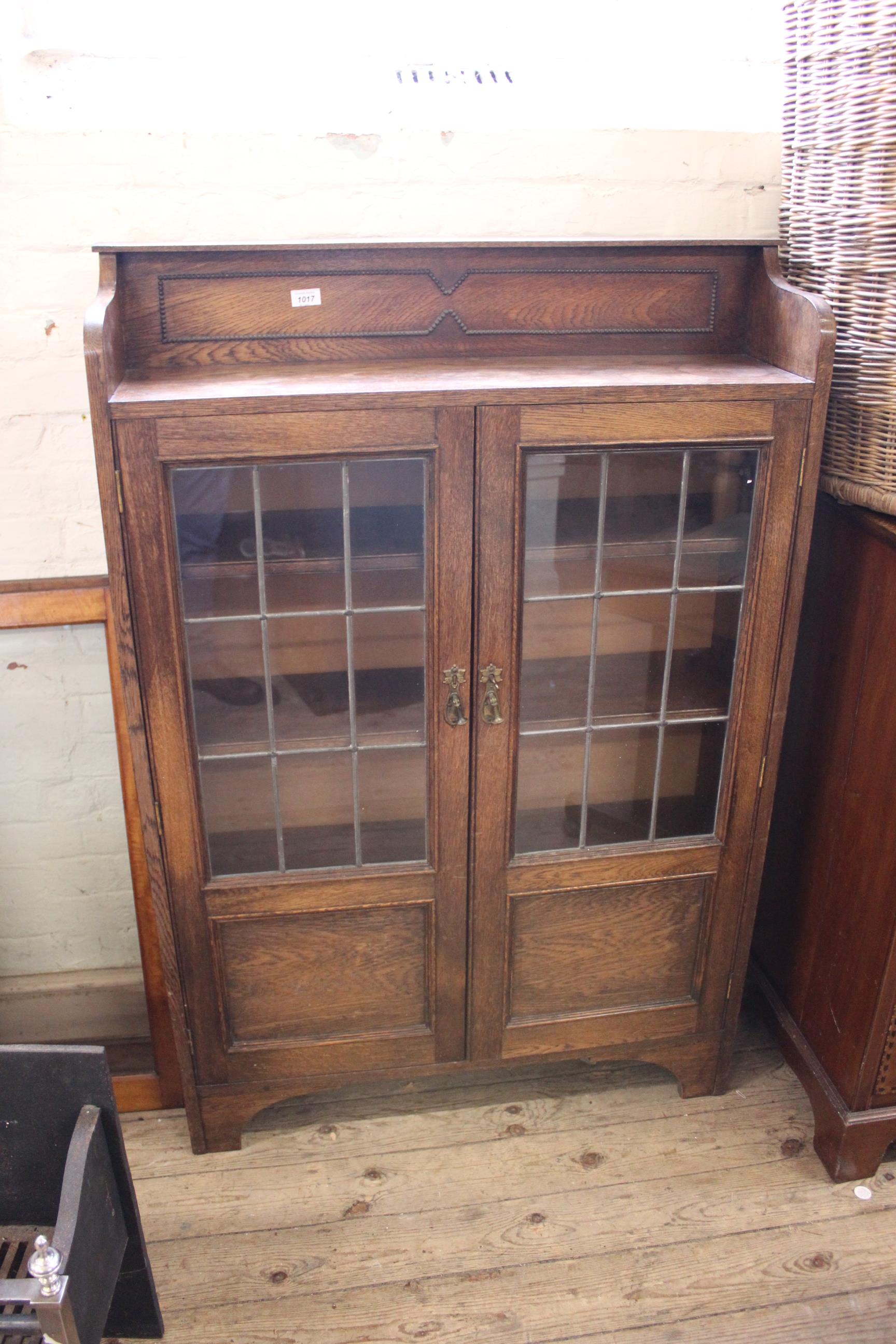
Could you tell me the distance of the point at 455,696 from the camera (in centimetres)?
175

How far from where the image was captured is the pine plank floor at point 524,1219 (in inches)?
69.6

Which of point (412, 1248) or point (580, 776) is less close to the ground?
point (580, 776)

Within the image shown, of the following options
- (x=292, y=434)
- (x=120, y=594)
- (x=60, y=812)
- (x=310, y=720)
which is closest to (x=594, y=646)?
(x=310, y=720)

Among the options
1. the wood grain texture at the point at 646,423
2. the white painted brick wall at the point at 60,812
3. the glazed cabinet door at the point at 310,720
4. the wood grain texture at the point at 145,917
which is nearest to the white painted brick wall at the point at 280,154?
the white painted brick wall at the point at 60,812

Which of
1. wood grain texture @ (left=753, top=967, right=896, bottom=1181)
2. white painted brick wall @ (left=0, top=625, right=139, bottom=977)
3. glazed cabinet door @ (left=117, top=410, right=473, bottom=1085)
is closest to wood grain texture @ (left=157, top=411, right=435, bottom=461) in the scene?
glazed cabinet door @ (left=117, top=410, right=473, bottom=1085)

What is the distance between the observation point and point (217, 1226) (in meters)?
1.93

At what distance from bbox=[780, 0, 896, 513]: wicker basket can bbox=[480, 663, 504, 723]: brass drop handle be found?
2.28 ft

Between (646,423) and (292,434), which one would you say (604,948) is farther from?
(292,434)

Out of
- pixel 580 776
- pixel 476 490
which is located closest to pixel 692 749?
pixel 580 776

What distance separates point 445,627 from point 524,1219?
1133 millimetres

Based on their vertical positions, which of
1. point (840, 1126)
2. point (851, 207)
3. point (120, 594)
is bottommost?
point (840, 1126)

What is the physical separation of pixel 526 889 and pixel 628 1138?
Result: 2.02 ft

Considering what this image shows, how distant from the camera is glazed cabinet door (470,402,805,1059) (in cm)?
167

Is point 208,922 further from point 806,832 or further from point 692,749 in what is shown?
point 806,832
